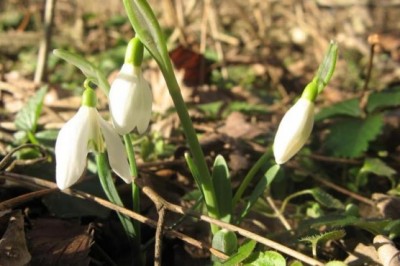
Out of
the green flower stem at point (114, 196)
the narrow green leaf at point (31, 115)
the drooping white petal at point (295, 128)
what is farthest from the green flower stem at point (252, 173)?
the narrow green leaf at point (31, 115)

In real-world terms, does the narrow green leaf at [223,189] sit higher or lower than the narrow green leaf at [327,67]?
lower

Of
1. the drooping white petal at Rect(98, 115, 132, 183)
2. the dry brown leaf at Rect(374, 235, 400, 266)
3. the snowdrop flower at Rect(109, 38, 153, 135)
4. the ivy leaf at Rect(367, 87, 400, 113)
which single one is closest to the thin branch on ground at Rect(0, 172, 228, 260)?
the drooping white petal at Rect(98, 115, 132, 183)

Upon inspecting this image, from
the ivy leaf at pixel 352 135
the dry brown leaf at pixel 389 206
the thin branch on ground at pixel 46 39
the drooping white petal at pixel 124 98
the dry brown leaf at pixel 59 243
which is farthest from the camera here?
the thin branch on ground at pixel 46 39

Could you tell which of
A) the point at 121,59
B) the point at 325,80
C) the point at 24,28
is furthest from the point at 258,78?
the point at 325,80

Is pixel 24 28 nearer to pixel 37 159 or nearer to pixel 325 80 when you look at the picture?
pixel 37 159

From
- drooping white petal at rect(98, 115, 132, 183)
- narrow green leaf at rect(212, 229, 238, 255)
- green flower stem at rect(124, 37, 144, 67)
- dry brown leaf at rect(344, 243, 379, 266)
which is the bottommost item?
dry brown leaf at rect(344, 243, 379, 266)

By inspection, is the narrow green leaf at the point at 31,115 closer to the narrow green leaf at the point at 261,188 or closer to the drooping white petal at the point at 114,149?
the drooping white petal at the point at 114,149

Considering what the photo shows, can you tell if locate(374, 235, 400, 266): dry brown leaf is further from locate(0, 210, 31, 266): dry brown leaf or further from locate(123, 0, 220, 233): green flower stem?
locate(0, 210, 31, 266): dry brown leaf
